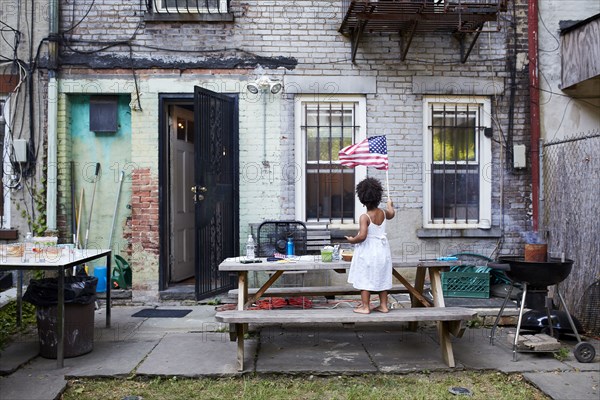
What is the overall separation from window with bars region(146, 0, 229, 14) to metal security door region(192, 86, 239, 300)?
4.34 ft

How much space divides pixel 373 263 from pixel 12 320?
4.43 meters

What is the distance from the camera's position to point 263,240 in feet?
24.7

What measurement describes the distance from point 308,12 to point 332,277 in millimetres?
3862

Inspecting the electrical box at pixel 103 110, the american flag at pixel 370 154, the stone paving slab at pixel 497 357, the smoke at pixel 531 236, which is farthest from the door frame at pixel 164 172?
the smoke at pixel 531 236

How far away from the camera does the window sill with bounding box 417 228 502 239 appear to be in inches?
303

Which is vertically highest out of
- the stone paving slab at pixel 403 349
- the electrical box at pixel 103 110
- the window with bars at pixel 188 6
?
the window with bars at pixel 188 6

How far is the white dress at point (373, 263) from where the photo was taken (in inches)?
190

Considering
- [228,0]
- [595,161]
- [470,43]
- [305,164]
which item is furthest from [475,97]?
[228,0]

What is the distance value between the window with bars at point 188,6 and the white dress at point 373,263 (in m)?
4.48

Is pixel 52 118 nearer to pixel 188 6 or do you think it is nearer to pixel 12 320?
pixel 188 6

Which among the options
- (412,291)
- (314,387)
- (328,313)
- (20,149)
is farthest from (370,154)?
(20,149)

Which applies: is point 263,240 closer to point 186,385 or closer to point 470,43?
point 186,385

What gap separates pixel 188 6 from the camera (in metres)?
7.73

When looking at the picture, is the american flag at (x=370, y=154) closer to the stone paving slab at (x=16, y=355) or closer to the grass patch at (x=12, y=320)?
the stone paving slab at (x=16, y=355)
